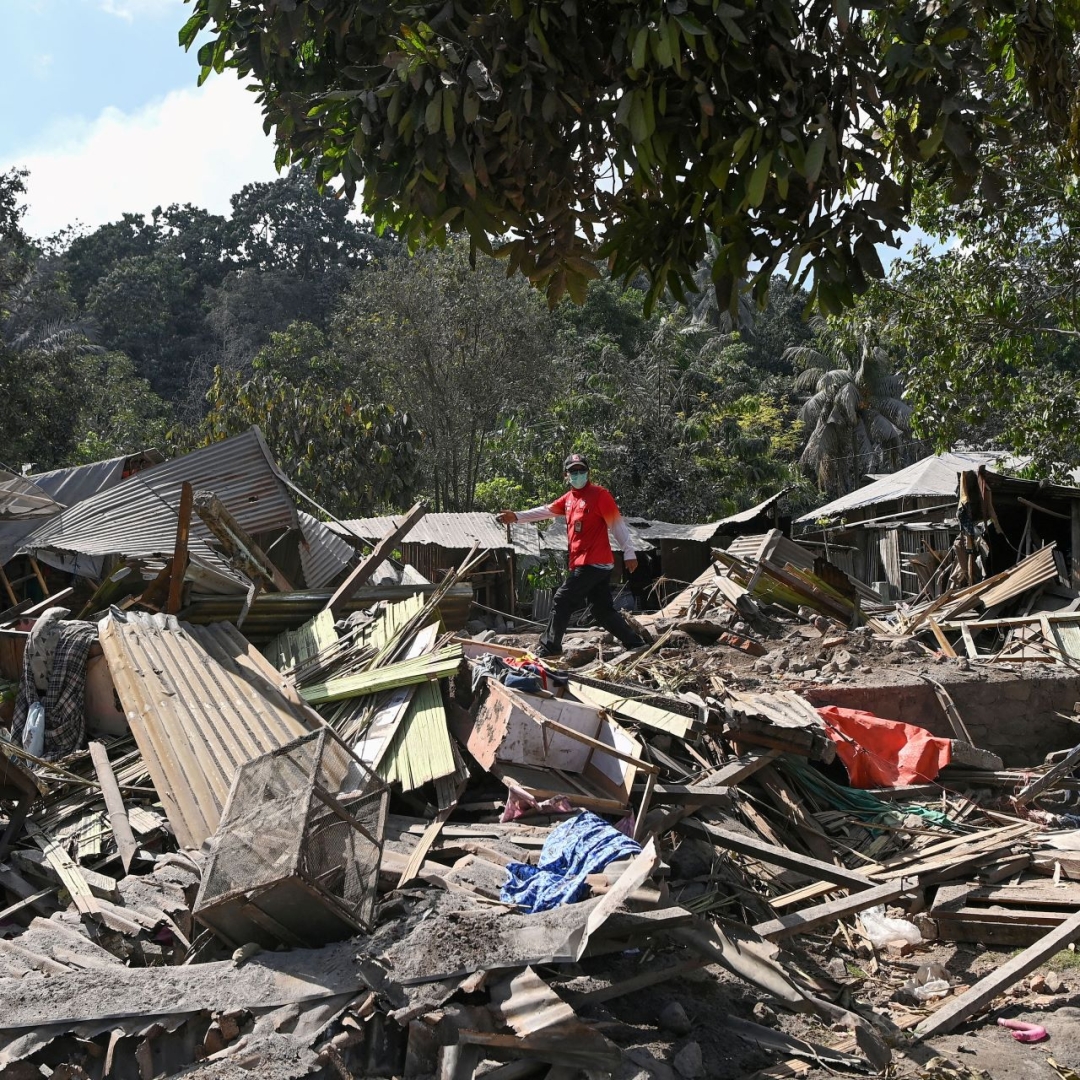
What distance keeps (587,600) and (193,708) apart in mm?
3756

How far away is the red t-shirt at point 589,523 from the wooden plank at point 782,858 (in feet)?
10.6

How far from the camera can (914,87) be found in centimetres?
343

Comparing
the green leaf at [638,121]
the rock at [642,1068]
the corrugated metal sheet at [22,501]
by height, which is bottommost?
the rock at [642,1068]

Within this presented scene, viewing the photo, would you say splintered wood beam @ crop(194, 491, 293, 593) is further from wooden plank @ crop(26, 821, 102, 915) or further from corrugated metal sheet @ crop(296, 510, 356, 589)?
wooden plank @ crop(26, 821, 102, 915)

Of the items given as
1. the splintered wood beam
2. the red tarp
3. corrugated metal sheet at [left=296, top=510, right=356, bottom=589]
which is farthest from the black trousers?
corrugated metal sheet at [left=296, top=510, right=356, bottom=589]

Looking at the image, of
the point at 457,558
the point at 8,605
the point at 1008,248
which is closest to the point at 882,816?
the point at 1008,248

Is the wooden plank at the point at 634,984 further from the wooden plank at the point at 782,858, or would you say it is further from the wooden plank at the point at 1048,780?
A: the wooden plank at the point at 1048,780

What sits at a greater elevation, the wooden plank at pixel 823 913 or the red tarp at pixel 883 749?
the wooden plank at pixel 823 913

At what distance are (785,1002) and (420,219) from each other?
132 inches

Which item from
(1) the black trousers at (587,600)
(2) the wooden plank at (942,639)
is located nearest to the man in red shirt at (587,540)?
(1) the black trousers at (587,600)

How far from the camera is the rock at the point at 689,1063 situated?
150 inches

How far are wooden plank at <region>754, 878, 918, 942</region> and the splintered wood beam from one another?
575cm

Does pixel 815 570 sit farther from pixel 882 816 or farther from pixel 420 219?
pixel 420 219

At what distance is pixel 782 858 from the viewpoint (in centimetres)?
593
